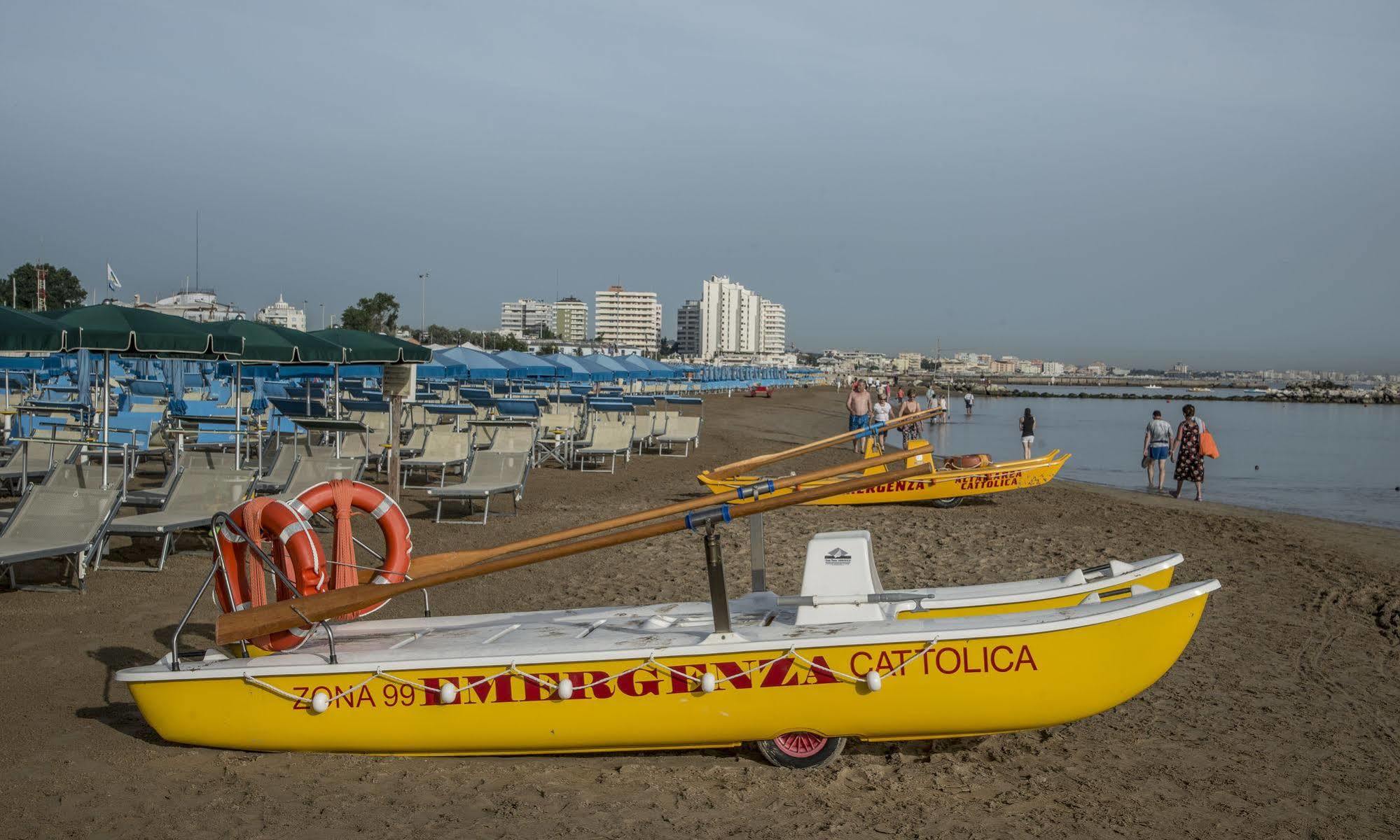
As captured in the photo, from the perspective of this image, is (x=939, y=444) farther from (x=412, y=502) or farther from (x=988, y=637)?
(x=988, y=637)

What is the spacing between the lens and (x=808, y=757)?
4.41 m

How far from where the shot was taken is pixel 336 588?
4.95 meters

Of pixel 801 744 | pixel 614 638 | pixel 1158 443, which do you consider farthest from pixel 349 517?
pixel 1158 443

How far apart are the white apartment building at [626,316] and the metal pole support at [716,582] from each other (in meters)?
169

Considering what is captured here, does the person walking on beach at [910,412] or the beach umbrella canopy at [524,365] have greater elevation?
the beach umbrella canopy at [524,365]

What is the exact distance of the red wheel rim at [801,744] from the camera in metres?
4.41

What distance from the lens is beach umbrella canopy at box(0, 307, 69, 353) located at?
9.42m

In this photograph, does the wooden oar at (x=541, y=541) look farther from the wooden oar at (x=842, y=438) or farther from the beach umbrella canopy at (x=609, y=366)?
the beach umbrella canopy at (x=609, y=366)

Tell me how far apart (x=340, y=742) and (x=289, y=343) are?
30.9 ft

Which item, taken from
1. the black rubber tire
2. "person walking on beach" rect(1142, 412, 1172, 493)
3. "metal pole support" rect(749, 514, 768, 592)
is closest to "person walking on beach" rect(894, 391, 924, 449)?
"person walking on beach" rect(1142, 412, 1172, 493)

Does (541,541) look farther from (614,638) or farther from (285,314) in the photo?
(285,314)

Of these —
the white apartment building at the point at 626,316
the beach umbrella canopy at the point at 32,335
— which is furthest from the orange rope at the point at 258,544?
the white apartment building at the point at 626,316

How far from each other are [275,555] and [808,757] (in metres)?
2.60

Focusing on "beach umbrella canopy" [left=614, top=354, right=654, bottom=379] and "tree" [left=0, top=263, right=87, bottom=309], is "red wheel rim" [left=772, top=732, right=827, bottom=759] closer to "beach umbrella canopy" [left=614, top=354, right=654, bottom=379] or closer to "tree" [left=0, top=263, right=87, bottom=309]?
"beach umbrella canopy" [left=614, top=354, right=654, bottom=379]
